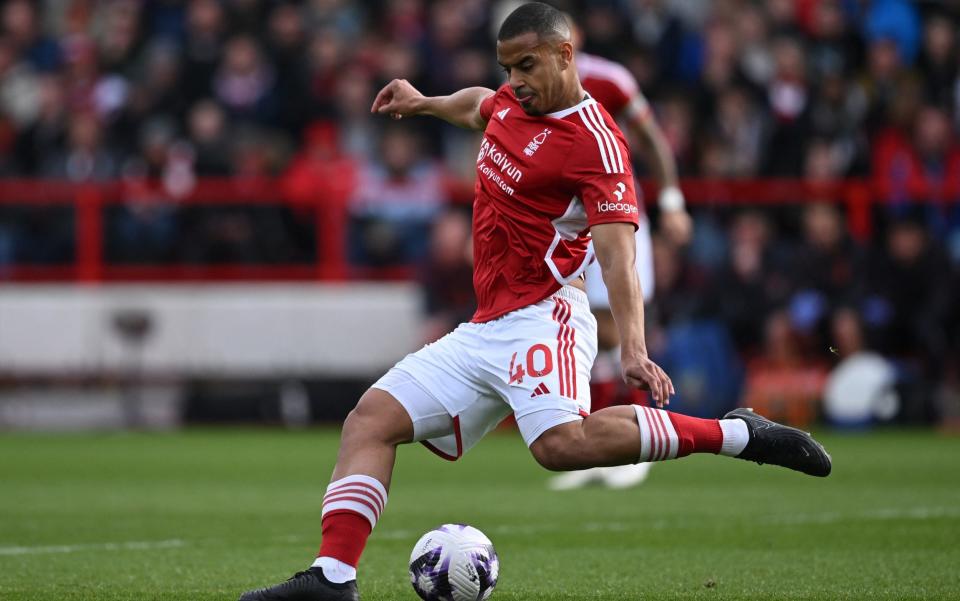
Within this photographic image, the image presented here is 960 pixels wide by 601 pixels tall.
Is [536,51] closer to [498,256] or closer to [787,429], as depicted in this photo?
[498,256]

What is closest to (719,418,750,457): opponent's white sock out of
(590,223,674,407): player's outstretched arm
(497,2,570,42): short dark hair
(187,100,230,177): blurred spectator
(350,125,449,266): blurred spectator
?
(590,223,674,407): player's outstretched arm

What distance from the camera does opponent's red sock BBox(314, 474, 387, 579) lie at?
5.33 meters

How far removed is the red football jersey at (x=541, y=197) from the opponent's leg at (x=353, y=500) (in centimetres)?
55

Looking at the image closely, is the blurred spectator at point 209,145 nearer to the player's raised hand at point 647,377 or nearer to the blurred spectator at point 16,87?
the blurred spectator at point 16,87

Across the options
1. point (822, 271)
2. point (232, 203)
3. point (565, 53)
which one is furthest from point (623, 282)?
point (232, 203)

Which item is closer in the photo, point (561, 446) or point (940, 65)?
point (561, 446)

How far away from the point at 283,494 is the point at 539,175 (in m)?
4.89

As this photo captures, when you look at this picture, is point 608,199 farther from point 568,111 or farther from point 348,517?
point 348,517

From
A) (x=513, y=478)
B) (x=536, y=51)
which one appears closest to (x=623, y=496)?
(x=513, y=478)

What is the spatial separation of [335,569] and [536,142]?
1.65 m

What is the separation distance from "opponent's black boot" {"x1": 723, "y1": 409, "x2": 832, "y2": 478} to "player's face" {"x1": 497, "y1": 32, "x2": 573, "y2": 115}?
1384mm

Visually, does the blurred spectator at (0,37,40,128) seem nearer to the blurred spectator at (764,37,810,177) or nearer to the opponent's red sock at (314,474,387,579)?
the blurred spectator at (764,37,810,177)

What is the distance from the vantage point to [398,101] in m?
6.34

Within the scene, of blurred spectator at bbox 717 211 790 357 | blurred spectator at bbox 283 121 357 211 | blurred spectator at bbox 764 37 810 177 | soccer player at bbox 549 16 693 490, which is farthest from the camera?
blurred spectator at bbox 283 121 357 211
